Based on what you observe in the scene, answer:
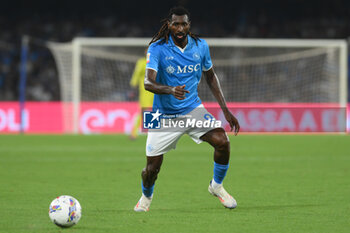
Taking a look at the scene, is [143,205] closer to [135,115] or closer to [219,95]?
[219,95]

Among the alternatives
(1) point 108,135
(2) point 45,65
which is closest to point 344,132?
(1) point 108,135

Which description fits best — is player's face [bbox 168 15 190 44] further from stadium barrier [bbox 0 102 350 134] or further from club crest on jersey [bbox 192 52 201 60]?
stadium barrier [bbox 0 102 350 134]

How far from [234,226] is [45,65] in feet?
64.7

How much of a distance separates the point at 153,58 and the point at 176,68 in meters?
0.25

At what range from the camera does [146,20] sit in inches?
1049

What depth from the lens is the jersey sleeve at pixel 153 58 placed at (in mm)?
5713

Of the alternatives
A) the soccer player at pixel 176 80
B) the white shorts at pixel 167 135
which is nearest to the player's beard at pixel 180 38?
the soccer player at pixel 176 80

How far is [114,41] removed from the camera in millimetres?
17891

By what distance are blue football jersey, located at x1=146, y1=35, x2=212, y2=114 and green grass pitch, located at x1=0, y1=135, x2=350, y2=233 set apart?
3.31ft

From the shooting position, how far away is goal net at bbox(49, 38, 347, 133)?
18422mm

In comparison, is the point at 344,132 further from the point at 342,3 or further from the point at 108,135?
the point at 342,3

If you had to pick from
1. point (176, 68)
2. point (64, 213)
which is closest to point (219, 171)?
point (176, 68)

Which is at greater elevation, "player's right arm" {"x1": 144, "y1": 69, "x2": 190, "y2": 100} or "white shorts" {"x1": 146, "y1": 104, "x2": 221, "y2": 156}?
"player's right arm" {"x1": 144, "y1": 69, "x2": 190, "y2": 100}

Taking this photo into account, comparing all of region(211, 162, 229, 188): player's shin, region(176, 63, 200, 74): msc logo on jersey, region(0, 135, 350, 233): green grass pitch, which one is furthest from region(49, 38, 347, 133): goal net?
region(176, 63, 200, 74): msc logo on jersey
